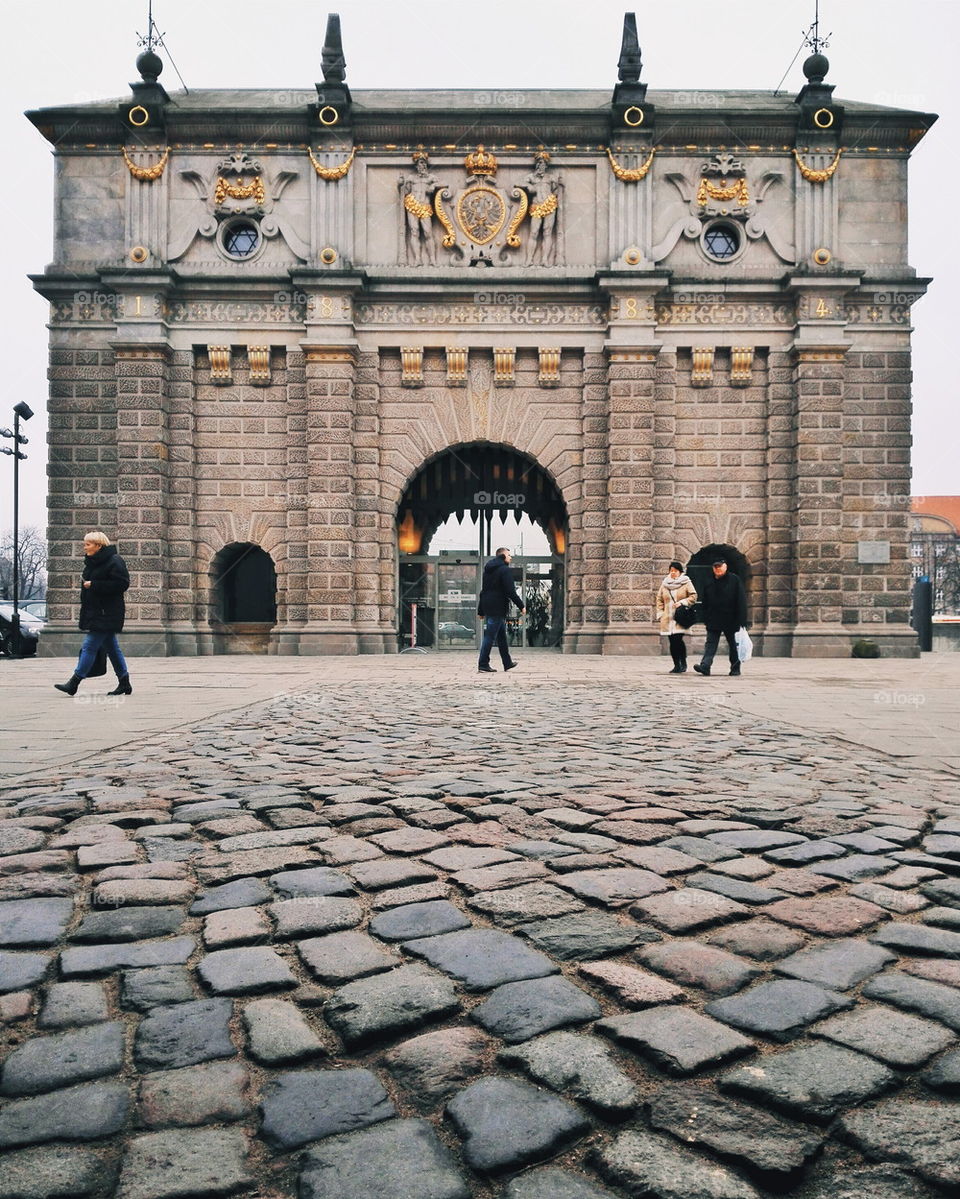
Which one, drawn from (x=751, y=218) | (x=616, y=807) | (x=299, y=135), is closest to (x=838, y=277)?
(x=751, y=218)

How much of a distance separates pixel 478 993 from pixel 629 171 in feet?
70.1

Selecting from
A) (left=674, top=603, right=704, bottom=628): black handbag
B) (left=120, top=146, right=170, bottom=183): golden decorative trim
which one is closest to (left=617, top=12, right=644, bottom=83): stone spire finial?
(left=120, top=146, right=170, bottom=183): golden decorative trim

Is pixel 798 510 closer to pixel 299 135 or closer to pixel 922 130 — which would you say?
pixel 922 130

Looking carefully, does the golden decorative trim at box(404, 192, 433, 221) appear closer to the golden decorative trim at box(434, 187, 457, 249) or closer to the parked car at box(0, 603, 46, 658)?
the golden decorative trim at box(434, 187, 457, 249)

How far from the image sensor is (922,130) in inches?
810

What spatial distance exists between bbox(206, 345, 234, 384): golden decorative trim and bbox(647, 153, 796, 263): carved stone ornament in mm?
9789

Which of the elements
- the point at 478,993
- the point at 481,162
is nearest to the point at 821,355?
the point at 481,162

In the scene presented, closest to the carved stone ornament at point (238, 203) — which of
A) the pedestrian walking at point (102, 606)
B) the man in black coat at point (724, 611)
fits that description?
the man in black coat at point (724, 611)

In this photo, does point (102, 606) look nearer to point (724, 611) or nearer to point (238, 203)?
point (724, 611)

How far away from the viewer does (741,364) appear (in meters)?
20.7

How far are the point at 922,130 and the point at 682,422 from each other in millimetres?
8364

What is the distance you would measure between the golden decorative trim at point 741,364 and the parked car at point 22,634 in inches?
663

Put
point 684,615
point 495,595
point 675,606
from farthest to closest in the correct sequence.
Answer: point 675,606 → point 684,615 → point 495,595

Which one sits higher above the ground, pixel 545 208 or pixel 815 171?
pixel 815 171
